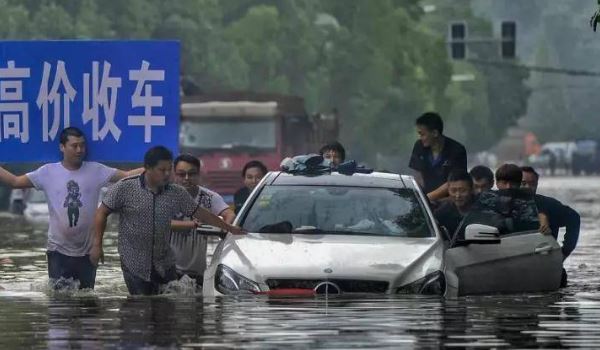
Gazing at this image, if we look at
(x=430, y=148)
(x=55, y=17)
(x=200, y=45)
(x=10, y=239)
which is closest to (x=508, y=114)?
(x=200, y=45)

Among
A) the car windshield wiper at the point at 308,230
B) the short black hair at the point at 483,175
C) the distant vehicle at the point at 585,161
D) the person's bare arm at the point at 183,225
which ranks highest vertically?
the distant vehicle at the point at 585,161

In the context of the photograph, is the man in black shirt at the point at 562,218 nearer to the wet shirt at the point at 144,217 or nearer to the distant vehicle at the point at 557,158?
the wet shirt at the point at 144,217

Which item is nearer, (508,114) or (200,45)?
(200,45)

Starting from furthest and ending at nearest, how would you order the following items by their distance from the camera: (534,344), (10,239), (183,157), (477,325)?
(10,239) < (183,157) < (477,325) < (534,344)

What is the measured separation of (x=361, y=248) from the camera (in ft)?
51.5

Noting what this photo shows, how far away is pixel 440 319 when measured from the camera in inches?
578

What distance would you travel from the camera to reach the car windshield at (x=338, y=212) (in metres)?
16.4

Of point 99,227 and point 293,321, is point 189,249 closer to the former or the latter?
point 99,227

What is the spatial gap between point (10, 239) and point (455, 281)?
1970 centimetres

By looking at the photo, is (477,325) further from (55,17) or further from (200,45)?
(200,45)

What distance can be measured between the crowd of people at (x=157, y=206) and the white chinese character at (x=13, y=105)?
83 centimetres

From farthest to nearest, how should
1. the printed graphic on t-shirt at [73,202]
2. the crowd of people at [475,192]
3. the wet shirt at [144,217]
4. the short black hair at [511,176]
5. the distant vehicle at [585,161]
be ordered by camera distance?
1. the distant vehicle at [585,161]
2. the printed graphic on t-shirt at [73,202]
3. the short black hair at [511,176]
4. the crowd of people at [475,192]
5. the wet shirt at [144,217]

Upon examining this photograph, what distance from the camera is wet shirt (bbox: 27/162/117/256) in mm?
17812

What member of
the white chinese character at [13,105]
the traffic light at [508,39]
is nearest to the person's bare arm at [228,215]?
the white chinese character at [13,105]
